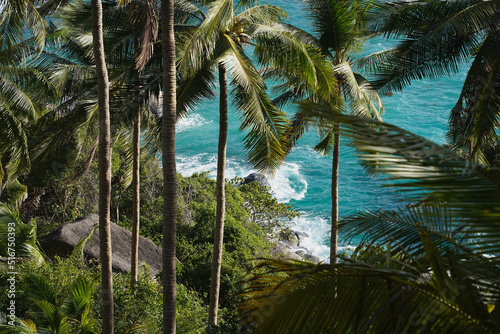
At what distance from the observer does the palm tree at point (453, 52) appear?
328 inches

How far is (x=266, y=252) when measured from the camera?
17.1m

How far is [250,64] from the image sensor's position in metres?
9.44

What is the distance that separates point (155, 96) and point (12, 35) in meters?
3.18

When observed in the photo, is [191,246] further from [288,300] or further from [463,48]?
[288,300]

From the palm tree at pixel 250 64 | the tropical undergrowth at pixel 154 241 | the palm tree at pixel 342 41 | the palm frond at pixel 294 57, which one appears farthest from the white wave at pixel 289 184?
the palm frond at pixel 294 57

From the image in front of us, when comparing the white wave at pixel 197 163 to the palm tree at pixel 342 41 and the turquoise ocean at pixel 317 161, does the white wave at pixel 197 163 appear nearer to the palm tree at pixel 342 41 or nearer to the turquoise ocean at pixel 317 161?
the turquoise ocean at pixel 317 161

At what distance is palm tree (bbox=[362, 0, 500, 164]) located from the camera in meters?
8.34

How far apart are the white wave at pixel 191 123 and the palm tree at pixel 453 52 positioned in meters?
29.8

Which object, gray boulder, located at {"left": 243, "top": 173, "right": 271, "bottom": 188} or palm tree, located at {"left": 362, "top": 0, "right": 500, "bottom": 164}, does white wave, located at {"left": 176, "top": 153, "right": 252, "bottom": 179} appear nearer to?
gray boulder, located at {"left": 243, "top": 173, "right": 271, "bottom": 188}

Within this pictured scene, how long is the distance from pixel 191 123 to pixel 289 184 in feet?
42.2

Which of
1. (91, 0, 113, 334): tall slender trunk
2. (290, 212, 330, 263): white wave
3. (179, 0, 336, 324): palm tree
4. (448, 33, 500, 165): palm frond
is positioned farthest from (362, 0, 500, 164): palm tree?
(290, 212, 330, 263): white wave

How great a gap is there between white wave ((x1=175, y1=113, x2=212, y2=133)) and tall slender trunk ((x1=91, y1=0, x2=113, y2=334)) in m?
31.0

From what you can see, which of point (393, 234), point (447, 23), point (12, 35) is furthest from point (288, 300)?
point (12, 35)

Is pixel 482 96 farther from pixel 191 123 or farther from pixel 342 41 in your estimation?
pixel 191 123
